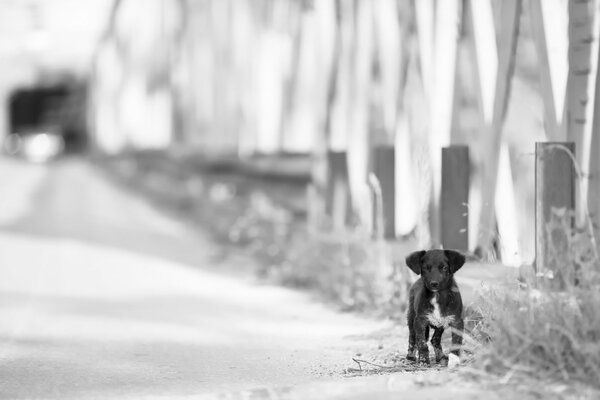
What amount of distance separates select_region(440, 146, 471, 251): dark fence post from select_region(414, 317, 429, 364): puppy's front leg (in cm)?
218

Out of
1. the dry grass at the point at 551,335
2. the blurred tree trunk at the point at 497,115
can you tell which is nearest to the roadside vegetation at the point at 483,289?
the dry grass at the point at 551,335

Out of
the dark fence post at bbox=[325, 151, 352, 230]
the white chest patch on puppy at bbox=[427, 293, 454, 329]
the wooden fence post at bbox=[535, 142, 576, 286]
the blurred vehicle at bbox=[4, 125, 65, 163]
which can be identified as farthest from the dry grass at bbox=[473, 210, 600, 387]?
the blurred vehicle at bbox=[4, 125, 65, 163]

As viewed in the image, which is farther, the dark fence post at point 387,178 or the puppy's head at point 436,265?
the dark fence post at point 387,178

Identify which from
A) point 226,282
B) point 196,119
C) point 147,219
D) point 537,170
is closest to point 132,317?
point 226,282

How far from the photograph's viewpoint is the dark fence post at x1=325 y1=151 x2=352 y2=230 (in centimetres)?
1198

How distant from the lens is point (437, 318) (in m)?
6.36

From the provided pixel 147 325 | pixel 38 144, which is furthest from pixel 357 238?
pixel 38 144

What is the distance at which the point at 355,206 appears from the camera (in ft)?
39.0

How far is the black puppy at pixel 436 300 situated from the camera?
249 inches

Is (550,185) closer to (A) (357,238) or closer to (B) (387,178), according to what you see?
(B) (387,178)

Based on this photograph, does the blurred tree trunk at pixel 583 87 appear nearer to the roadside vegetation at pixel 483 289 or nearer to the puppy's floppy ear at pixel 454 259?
the roadside vegetation at pixel 483 289

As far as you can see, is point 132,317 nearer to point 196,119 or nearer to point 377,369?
point 377,369

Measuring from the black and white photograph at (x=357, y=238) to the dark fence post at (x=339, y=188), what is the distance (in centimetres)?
3

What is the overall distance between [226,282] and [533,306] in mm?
6612
